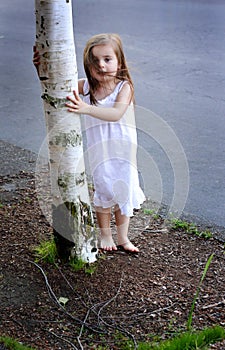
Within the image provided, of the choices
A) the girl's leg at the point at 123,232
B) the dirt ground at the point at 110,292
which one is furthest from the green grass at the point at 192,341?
the girl's leg at the point at 123,232

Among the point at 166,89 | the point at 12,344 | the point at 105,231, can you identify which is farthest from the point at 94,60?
the point at 166,89

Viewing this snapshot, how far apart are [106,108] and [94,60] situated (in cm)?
31

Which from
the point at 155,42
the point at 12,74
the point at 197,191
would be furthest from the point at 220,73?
the point at 197,191

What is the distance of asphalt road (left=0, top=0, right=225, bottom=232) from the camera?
5.55 metres

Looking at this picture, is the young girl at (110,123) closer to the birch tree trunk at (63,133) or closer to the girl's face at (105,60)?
the girl's face at (105,60)

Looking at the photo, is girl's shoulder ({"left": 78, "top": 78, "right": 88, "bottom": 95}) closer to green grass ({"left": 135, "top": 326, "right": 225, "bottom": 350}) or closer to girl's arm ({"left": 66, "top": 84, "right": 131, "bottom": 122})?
girl's arm ({"left": 66, "top": 84, "right": 131, "bottom": 122})

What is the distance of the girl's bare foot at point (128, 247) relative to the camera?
397cm

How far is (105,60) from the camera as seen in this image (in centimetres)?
364

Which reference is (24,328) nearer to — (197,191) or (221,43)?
(197,191)

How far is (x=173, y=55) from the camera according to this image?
959 centimetres

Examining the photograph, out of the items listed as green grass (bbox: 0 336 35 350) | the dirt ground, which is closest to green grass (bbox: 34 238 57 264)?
the dirt ground

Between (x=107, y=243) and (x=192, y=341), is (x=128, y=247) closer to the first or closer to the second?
(x=107, y=243)

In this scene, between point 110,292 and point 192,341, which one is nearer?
point 192,341

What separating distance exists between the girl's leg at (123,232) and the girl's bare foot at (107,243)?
60 millimetres
